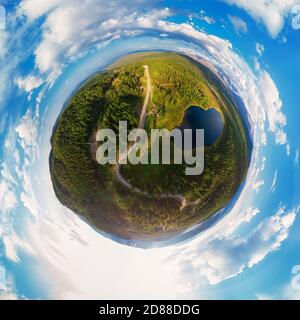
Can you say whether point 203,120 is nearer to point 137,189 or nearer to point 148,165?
point 148,165

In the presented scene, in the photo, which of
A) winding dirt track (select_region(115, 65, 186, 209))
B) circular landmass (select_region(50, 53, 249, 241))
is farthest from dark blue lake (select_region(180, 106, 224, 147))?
winding dirt track (select_region(115, 65, 186, 209))

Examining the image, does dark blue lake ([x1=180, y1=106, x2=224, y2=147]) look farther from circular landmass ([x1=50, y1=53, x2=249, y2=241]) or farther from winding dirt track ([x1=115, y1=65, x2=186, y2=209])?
winding dirt track ([x1=115, y1=65, x2=186, y2=209])

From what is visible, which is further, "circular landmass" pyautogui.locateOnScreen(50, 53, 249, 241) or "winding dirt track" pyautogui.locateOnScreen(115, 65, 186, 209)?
"winding dirt track" pyautogui.locateOnScreen(115, 65, 186, 209)

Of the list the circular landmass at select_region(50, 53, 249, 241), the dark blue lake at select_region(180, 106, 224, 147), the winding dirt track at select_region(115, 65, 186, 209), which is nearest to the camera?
the circular landmass at select_region(50, 53, 249, 241)

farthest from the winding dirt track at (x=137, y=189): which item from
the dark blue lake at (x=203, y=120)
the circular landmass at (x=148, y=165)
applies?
the dark blue lake at (x=203, y=120)

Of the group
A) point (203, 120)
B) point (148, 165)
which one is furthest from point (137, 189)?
point (203, 120)
